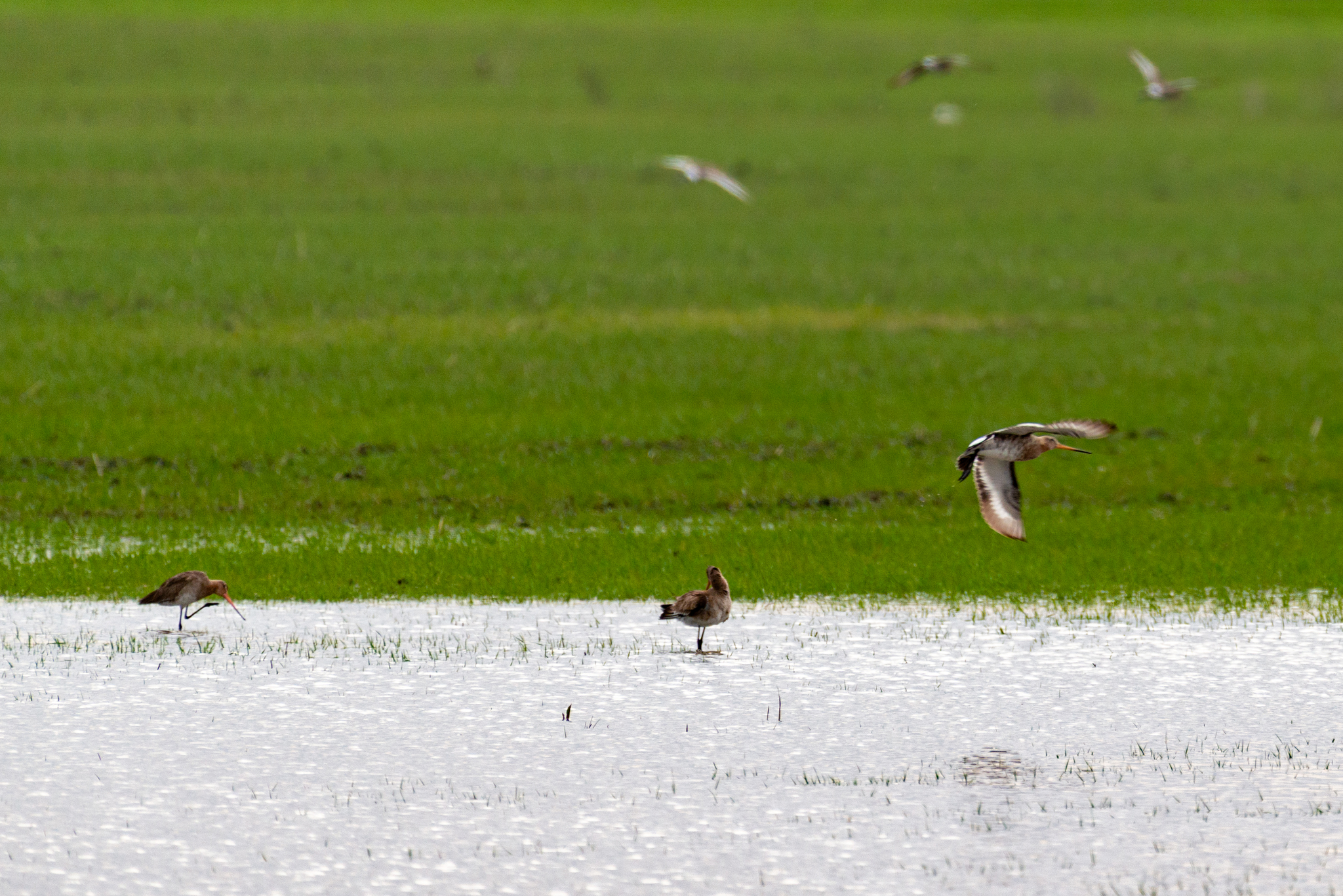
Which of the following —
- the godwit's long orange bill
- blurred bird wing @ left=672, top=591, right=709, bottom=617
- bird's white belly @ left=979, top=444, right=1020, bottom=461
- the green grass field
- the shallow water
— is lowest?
the shallow water

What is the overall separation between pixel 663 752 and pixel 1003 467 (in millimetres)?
3364

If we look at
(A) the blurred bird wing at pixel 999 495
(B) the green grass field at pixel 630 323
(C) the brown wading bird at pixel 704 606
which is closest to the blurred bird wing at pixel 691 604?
(C) the brown wading bird at pixel 704 606

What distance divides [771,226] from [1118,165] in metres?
15.8

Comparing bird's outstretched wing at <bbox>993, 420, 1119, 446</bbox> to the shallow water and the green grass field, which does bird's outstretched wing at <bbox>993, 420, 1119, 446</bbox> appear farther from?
the green grass field

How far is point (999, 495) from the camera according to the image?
13.5 m

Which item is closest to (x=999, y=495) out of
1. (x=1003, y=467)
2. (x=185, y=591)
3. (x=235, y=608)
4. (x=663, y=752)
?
(x=1003, y=467)

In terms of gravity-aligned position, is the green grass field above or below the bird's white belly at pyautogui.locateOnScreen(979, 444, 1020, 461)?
above

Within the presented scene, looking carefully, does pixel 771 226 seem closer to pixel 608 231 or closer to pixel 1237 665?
pixel 608 231

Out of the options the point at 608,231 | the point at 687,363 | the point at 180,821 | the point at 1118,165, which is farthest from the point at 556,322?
the point at 1118,165

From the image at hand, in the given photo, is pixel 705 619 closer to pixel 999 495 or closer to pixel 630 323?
pixel 999 495

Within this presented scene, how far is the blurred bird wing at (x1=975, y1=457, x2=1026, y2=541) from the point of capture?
515 inches

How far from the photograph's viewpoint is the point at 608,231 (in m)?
43.8

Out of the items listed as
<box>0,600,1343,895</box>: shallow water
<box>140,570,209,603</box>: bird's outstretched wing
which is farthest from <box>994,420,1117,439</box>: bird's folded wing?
<box>140,570,209,603</box>: bird's outstretched wing

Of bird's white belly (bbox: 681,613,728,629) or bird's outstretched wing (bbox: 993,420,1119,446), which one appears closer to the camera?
bird's outstretched wing (bbox: 993,420,1119,446)
